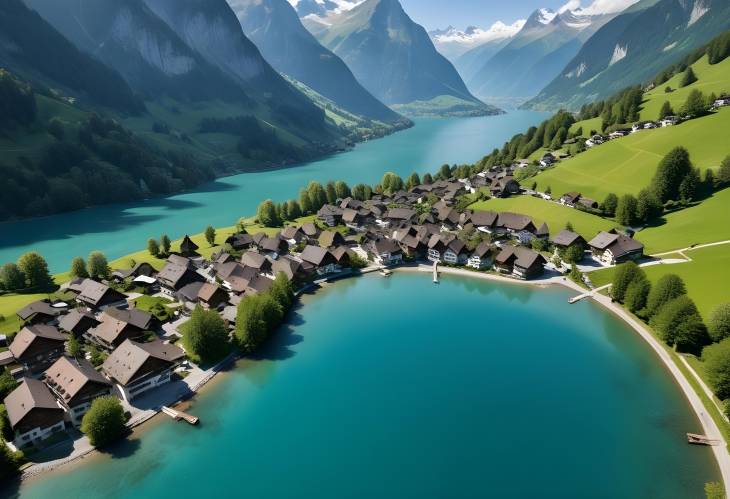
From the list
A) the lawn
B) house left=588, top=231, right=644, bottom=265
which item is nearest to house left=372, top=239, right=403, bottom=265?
house left=588, top=231, right=644, bottom=265

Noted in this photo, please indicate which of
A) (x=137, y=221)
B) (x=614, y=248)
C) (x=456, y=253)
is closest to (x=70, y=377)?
(x=456, y=253)

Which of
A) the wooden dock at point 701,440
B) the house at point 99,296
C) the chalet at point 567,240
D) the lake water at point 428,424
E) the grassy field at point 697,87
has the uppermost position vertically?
the grassy field at point 697,87

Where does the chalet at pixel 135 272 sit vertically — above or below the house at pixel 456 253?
above

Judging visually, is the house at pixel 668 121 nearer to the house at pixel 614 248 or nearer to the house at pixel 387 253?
the house at pixel 614 248

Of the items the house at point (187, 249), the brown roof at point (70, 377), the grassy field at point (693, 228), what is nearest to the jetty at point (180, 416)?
the brown roof at point (70, 377)

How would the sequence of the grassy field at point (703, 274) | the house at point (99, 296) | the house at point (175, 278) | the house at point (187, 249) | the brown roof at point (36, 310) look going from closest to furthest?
the grassy field at point (703, 274)
the brown roof at point (36, 310)
the house at point (99, 296)
the house at point (175, 278)
the house at point (187, 249)

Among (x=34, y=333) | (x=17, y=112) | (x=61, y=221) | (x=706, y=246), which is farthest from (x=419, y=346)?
(x=17, y=112)

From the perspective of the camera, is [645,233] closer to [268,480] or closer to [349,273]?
[349,273]
